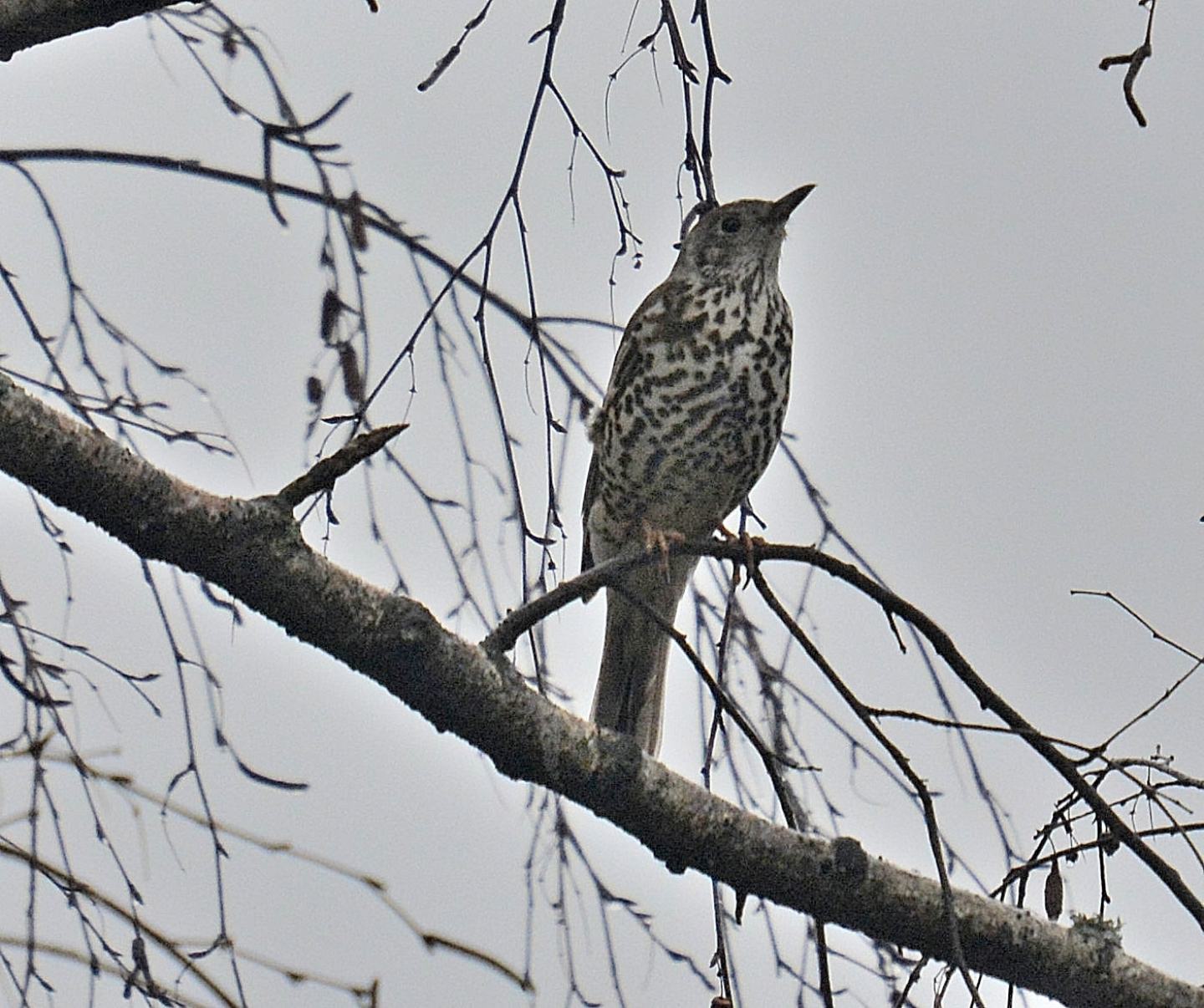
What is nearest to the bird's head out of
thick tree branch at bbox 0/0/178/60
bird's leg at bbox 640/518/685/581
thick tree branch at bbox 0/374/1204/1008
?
bird's leg at bbox 640/518/685/581

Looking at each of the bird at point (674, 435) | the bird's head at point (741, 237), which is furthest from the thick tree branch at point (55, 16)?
the bird's head at point (741, 237)

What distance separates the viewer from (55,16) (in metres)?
2.23

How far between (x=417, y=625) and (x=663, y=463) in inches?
91.9

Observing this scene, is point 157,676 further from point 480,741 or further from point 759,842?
point 759,842

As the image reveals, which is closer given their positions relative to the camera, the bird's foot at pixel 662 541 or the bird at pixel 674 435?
the bird's foot at pixel 662 541

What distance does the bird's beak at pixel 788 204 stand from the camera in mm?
5219

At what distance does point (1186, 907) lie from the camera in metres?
2.41

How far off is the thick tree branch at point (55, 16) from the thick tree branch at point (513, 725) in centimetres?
52

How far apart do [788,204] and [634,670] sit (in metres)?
1.63

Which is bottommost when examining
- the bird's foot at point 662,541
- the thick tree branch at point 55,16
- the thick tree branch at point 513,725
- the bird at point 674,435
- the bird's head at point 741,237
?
the thick tree branch at point 513,725

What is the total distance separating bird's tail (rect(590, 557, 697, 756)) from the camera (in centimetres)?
468

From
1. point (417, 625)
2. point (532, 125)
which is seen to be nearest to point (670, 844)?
point (417, 625)

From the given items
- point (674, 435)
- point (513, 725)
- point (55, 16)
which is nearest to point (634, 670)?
point (674, 435)

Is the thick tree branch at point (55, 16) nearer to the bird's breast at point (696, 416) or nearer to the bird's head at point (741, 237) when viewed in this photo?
the bird's breast at point (696, 416)
